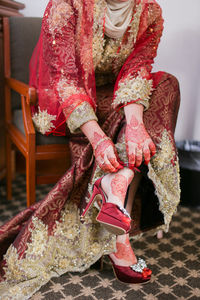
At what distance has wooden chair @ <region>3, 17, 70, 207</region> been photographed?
131cm

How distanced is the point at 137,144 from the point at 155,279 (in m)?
0.46

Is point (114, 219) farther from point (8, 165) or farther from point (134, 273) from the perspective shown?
point (8, 165)

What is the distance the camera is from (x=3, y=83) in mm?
1762

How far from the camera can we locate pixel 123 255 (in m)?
1.12

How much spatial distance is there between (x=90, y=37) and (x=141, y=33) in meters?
0.21

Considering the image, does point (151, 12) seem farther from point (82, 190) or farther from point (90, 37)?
point (82, 190)

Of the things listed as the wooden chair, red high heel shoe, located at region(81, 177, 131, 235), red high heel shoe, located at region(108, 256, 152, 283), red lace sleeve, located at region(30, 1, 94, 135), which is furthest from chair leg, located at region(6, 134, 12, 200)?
red high heel shoe, located at region(81, 177, 131, 235)

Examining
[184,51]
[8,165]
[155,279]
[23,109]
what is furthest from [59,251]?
[184,51]

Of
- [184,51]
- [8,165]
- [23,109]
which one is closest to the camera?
[23,109]

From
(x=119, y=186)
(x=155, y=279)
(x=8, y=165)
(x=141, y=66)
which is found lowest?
(x=155, y=279)

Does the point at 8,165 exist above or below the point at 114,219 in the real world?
below

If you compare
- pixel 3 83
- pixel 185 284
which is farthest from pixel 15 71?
pixel 185 284

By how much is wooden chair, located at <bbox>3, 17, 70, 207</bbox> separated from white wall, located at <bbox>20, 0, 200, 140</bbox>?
13.2 inches

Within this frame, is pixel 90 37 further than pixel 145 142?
Yes
